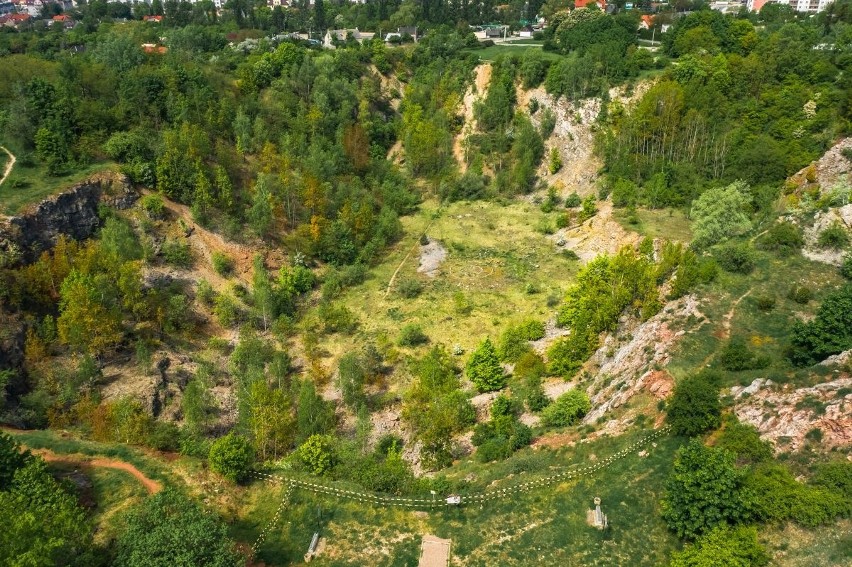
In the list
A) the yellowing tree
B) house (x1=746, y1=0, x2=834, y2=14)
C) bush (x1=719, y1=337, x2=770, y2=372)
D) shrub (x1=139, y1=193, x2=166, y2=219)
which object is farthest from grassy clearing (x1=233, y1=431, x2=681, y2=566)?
house (x1=746, y1=0, x2=834, y2=14)

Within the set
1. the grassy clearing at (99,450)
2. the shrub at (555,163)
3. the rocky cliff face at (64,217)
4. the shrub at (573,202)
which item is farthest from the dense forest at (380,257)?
the grassy clearing at (99,450)

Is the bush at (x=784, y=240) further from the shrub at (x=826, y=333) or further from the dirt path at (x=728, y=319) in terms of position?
the shrub at (x=826, y=333)

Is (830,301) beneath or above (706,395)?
above

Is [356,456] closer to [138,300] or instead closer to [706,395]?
[706,395]

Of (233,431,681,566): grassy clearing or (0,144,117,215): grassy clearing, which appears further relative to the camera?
(0,144,117,215): grassy clearing

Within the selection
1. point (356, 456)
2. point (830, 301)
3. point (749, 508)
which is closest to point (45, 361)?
point (356, 456)

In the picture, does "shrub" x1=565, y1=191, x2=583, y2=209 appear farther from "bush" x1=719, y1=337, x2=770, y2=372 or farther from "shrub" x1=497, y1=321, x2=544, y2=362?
"bush" x1=719, y1=337, x2=770, y2=372

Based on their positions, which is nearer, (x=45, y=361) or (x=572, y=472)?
(x=572, y=472)
